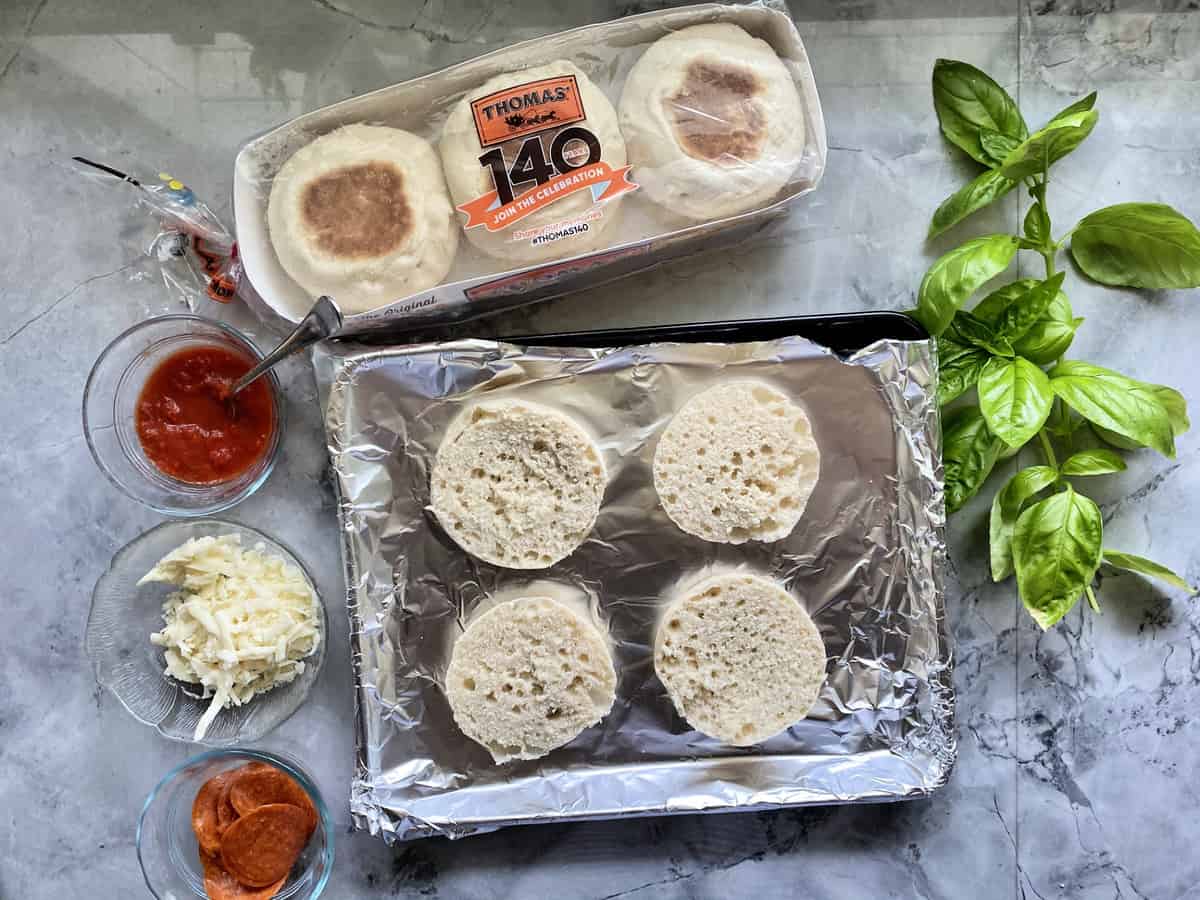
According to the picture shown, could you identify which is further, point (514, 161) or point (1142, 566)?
point (1142, 566)

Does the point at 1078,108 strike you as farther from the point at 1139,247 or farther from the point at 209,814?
the point at 209,814

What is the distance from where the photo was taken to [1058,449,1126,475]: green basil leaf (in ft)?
6.68

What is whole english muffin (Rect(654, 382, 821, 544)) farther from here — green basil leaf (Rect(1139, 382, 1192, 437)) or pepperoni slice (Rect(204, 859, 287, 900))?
pepperoni slice (Rect(204, 859, 287, 900))

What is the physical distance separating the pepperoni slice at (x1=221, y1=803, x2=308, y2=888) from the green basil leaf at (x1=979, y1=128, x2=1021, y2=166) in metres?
2.00

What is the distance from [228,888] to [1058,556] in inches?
71.0

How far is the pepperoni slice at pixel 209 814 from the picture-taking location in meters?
1.95

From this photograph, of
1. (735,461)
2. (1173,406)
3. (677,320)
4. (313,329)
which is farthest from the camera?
(677,320)

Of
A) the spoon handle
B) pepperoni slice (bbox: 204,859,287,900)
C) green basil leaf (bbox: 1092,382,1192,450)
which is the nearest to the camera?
the spoon handle

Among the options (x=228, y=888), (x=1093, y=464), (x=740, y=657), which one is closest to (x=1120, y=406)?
(x=1093, y=464)

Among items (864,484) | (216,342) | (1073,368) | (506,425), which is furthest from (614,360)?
(1073,368)

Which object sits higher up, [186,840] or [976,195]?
[976,195]

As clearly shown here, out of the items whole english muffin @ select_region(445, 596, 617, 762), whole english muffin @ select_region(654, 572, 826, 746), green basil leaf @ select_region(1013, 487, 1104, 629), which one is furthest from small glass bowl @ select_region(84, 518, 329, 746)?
green basil leaf @ select_region(1013, 487, 1104, 629)

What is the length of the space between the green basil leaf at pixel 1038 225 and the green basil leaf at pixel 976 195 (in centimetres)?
7

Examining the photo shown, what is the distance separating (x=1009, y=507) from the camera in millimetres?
2057
